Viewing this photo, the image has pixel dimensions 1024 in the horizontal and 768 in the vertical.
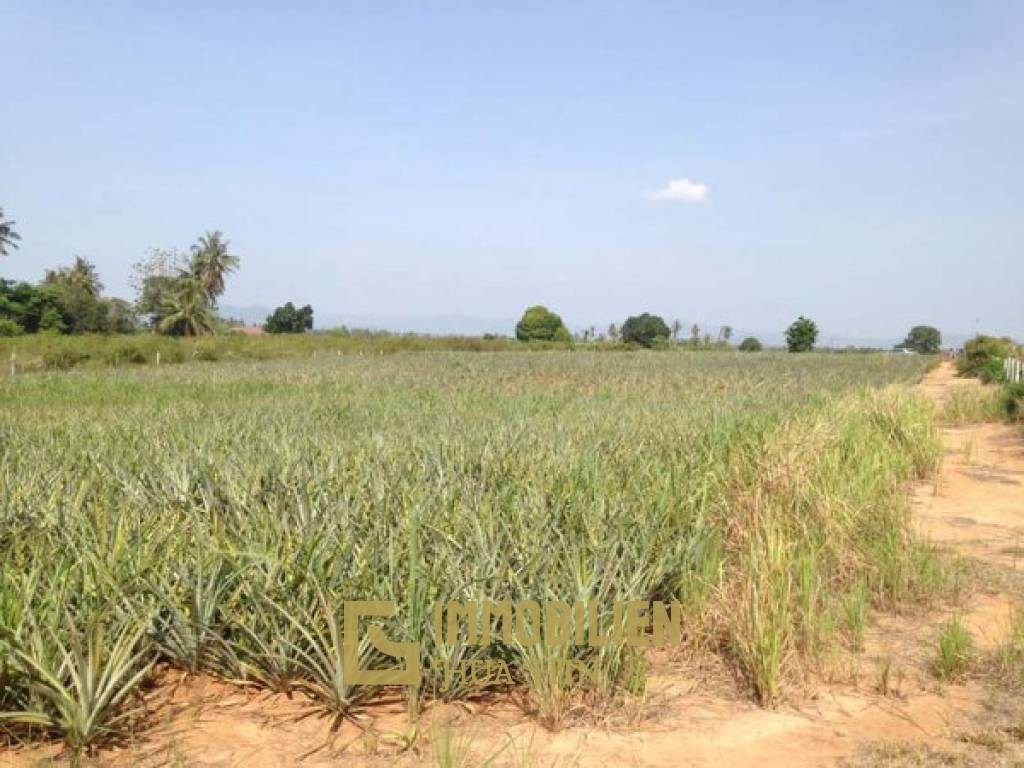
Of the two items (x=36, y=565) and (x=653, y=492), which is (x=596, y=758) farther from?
(x=36, y=565)

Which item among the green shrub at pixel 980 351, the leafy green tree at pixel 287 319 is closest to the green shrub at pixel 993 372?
the green shrub at pixel 980 351

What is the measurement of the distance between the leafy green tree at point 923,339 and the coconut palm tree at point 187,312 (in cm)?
9189

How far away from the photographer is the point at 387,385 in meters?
15.9

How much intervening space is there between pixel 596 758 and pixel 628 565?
1.01 m

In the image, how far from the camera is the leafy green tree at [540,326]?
7981 centimetres

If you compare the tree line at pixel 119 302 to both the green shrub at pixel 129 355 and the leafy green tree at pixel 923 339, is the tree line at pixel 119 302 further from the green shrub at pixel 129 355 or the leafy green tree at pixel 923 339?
the leafy green tree at pixel 923 339

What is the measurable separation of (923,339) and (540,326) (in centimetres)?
6024

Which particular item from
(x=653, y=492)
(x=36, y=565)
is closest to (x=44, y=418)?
(x=36, y=565)

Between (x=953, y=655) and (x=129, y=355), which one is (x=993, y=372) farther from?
(x=129, y=355)

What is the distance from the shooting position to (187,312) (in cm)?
5197

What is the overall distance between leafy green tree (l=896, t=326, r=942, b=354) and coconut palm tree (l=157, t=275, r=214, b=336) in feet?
301

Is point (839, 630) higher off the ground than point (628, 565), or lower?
lower

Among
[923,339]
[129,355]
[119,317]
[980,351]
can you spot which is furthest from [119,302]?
[923,339]

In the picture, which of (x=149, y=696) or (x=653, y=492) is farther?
(x=653, y=492)
